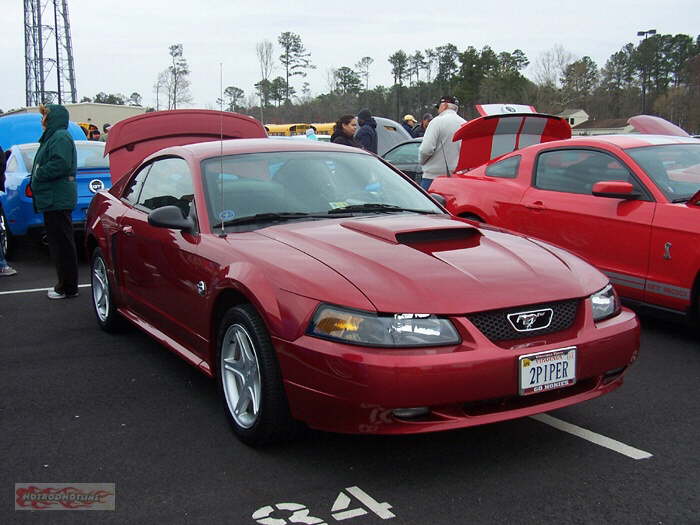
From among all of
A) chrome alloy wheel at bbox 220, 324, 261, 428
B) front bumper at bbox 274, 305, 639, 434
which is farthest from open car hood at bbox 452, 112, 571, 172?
front bumper at bbox 274, 305, 639, 434

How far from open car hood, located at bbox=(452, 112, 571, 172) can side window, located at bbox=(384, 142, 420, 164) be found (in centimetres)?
463

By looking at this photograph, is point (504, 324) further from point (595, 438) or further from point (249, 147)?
point (249, 147)

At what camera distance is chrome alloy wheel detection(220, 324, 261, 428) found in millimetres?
3500

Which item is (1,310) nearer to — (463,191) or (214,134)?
(214,134)

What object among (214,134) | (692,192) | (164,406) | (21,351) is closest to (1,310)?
(21,351)

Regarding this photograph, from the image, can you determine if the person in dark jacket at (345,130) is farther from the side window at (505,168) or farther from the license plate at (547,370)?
the license plate at (547,370)

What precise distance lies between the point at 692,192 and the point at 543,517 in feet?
11.5

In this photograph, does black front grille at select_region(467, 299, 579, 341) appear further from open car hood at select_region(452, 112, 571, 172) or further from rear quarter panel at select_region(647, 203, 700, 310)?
open car hood at select_region(452, 112, 571, 172)

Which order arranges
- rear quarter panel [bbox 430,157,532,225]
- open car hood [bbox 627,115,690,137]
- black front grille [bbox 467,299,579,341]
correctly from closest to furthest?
black front grille [bbox 467,299,579,341] → rear quarter panel [bbox 430,157,532,225] → open car hood [bbox 627,115,690,137]

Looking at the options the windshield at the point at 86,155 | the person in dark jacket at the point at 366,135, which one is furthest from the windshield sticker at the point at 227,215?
the person in dark jacket at the point at 366,135

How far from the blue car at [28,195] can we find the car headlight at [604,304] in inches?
263

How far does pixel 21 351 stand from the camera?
537cm

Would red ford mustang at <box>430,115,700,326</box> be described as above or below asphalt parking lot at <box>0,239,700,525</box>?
above

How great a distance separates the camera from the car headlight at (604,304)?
11.5 feet
